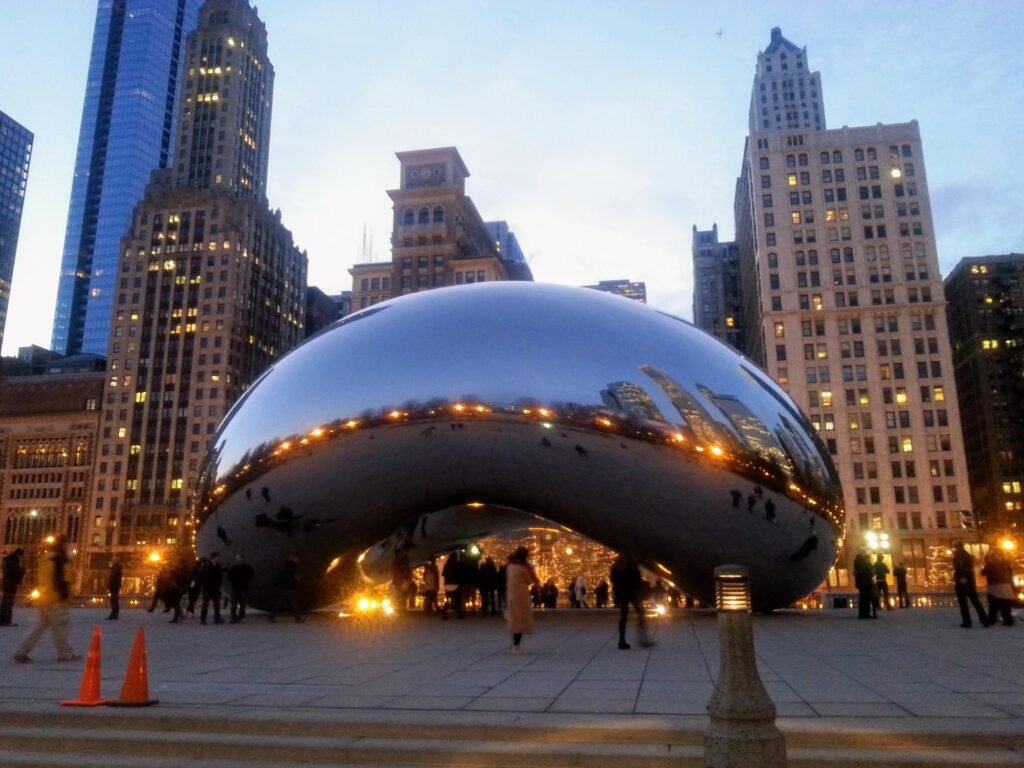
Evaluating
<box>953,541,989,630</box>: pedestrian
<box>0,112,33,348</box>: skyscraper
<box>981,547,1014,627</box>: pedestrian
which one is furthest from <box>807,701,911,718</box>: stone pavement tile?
<box>0,112,33,348</box>: skyscraper

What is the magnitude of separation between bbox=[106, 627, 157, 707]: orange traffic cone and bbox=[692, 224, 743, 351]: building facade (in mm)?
135703

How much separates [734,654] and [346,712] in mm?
2970

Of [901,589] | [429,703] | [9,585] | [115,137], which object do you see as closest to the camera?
[429,703]

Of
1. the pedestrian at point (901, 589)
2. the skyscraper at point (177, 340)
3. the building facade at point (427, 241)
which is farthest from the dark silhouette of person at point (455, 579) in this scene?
the building facade at point (427, 241)

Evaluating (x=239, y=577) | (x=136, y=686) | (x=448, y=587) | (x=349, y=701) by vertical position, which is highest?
(x=239, y=577)

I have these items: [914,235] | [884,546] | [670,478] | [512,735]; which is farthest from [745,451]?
[914,235]

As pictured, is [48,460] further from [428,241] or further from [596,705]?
[596,705]

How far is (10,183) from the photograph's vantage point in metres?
187

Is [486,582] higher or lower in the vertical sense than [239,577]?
lower

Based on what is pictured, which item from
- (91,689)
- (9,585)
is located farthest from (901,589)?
(9,585)

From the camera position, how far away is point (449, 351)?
37.8ft

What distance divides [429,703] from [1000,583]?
37.7 feet

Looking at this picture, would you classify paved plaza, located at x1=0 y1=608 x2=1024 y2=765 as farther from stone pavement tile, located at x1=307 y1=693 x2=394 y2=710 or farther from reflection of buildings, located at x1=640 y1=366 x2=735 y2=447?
reflection of buildings, located at x1=640 y1=366 x2=735 y2=447

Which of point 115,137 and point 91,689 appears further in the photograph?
point 115,137
